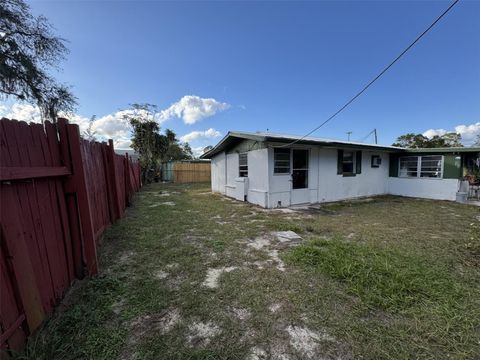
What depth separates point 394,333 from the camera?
1.87m

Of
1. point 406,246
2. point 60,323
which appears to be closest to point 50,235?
point 60,323

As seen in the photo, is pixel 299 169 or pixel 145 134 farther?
pixel 145 134

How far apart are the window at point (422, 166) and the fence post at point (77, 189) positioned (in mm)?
13148

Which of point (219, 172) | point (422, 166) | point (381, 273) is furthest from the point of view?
point (219, 172)

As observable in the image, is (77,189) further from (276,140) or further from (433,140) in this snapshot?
(433,140)

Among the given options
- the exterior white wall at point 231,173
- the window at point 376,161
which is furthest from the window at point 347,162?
the exterior white wall at point 231,173

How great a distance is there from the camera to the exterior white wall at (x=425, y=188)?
9344 mm

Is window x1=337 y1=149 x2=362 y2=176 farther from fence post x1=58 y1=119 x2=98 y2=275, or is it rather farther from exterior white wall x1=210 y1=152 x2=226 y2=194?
fence post x1=58 y1=119 x2=98 y2=275

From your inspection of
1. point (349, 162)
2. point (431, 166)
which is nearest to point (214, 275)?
point (349, 162)

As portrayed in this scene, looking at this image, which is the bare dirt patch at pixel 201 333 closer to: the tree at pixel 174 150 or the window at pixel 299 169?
the window at pixel 299 169

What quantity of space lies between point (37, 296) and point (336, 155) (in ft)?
31.8

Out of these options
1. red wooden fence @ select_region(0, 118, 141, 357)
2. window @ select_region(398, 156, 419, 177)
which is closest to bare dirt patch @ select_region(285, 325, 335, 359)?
red wooden fence @ select_region(0, 118, 141, 357)

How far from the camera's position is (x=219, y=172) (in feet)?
38.5

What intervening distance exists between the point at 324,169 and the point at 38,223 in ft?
28.8
